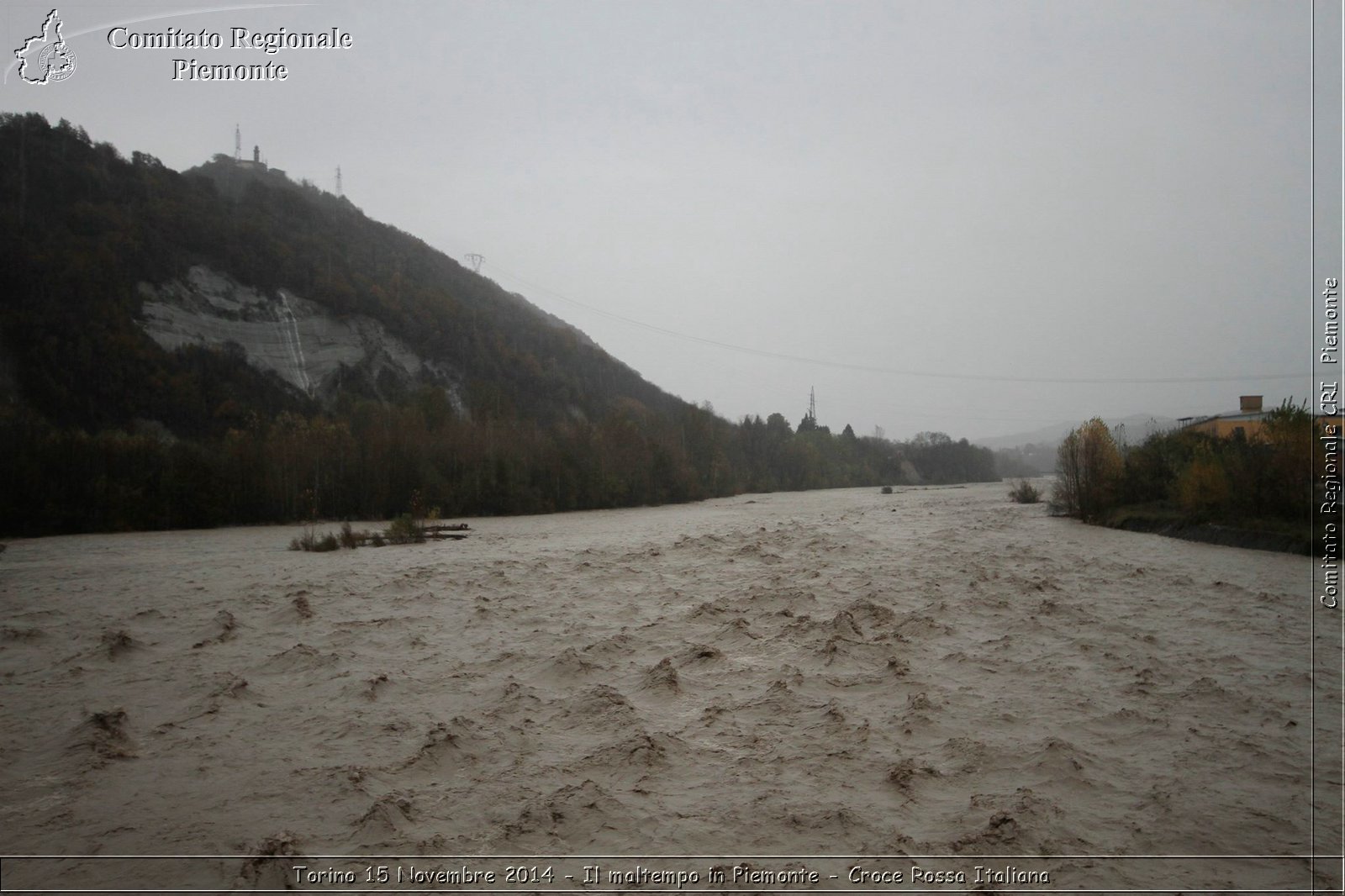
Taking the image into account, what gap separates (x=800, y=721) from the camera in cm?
633

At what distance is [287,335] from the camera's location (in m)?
52.3

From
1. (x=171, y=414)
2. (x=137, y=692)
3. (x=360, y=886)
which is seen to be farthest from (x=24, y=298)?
(x=360, y=886)

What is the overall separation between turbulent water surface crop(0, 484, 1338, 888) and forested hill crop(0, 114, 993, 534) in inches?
585

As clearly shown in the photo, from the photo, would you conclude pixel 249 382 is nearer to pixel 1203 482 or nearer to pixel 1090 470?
pixel 1090 470

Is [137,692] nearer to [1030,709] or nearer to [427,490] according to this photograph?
[1030,709]

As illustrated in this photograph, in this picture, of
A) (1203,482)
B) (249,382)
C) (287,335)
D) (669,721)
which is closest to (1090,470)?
(1203,482)

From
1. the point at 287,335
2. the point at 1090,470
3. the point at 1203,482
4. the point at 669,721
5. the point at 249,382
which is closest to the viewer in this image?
the point at 669,721

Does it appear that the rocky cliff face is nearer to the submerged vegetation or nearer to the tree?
the tree

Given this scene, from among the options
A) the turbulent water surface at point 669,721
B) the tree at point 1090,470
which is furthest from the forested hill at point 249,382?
the tree at point 1090,470

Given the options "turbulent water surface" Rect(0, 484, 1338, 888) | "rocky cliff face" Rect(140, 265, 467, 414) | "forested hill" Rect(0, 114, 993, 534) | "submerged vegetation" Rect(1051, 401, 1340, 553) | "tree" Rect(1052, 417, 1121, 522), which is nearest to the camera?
"turbulent water surface" Rect(0, 484, 1338, 888)

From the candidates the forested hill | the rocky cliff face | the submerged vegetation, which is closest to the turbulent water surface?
the submerged vegetation

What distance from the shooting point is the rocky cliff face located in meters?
45.6

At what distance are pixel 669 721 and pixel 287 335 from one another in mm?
54477

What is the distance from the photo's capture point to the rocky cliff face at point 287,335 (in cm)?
4559
